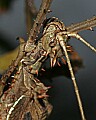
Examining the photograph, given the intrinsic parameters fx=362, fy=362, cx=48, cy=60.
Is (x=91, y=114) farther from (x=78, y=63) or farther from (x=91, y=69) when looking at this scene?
(x=78, y=63)

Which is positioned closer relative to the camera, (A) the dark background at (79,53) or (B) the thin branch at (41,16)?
(B) the thin branch at (41,16)

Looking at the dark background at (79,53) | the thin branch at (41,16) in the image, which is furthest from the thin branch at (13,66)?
the dark background at (79,53)

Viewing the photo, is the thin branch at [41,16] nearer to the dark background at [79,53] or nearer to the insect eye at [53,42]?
the insect eye at [53,42]

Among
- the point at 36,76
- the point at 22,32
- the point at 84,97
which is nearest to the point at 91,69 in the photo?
the point at 84,97

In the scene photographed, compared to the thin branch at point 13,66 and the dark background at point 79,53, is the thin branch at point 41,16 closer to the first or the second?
the thin branch at point 13,66

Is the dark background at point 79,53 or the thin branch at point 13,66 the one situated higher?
the dark background at point 79,53

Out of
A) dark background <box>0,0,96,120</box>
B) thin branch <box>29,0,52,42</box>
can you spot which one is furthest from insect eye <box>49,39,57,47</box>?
dark background <box>0,0,96,120</box>

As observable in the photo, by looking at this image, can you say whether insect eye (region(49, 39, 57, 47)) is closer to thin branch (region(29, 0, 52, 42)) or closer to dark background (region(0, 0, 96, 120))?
thin branch (region(29, 0, 52, 42))

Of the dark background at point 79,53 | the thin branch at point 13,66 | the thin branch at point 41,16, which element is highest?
the dark background at point 79,53

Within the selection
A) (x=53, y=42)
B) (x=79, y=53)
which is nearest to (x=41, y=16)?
(x=53, y=42)

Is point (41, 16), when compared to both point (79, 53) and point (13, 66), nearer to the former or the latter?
point (13, 66)
